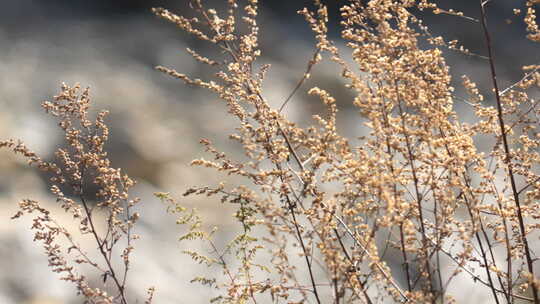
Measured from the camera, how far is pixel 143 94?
698cm

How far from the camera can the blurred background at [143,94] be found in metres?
5.04

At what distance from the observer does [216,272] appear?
514 cm

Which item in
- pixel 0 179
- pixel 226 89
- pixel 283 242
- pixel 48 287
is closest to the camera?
pixel 283 242

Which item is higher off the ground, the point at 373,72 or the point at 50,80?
the point at 50,80

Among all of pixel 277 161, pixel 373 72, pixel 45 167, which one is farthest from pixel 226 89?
pixel 45 167

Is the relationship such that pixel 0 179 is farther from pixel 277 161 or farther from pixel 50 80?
pixel 277 161

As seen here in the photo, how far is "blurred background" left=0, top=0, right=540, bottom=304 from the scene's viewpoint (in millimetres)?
5035

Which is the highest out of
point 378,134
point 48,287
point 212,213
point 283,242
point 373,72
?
point 212,213

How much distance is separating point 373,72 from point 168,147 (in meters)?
5.11

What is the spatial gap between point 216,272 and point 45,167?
11.0 ft

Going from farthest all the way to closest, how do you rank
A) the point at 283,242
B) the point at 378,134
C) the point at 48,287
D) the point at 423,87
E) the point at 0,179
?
the point at 0,179 → the point at 48,287 → the point at 423,87 → the point at 378,134 → the point at 283,242

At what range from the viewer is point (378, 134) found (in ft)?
4.90

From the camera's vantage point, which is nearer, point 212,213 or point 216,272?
point 216,272

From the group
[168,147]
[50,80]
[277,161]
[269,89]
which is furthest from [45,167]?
[269,89]
